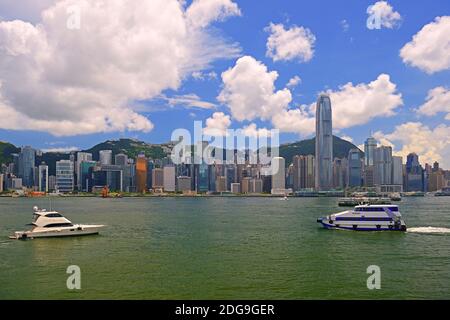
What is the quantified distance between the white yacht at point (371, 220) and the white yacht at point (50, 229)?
37253mm

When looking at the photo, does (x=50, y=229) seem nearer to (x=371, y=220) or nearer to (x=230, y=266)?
(x=230, y=266)

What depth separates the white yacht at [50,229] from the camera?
55.6m

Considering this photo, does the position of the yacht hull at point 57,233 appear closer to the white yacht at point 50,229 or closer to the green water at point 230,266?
the white yacht at point 50,229

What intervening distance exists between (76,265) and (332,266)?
23.6 meters

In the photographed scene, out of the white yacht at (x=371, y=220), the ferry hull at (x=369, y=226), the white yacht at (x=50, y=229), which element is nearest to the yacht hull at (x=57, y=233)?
the white yacht at (x=50, y=229)

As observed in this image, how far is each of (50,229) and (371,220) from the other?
4530 centimetres

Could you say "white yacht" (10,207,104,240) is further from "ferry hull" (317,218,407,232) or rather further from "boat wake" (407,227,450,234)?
"boat wake" (407,227,450,234)

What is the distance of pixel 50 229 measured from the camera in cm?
5641
